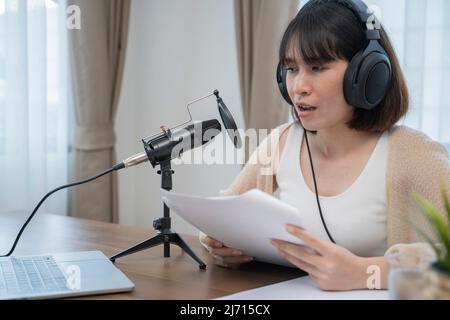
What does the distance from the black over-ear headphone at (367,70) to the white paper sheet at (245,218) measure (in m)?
0.35

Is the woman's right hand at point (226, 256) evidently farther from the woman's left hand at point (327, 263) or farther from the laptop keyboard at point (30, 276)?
the laptop keyboard at point (30, 276)

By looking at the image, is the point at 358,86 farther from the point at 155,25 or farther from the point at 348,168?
the point at 155,25

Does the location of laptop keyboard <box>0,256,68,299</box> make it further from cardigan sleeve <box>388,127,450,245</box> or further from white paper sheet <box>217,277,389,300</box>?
cardigan sleeve <box>388,127,450,245</box>

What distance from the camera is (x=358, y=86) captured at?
1.01 meters

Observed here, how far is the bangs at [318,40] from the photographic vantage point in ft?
3.40

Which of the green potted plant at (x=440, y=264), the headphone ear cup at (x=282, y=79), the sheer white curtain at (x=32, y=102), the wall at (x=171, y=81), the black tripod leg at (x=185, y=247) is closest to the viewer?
the green potted plant at (x=440, y=264)

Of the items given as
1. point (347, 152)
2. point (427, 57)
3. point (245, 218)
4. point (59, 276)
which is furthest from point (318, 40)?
point (427, 57)

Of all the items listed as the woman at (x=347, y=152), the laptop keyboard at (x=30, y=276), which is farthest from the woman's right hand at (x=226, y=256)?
the laptop keyboard at (x=30, y=276)

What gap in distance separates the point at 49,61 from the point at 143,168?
0.91m

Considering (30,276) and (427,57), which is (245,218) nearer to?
(30,276)

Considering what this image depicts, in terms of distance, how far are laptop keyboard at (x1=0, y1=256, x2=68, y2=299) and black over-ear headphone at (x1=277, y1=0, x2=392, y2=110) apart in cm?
63

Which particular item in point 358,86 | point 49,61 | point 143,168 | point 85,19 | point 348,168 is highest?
point 85,19

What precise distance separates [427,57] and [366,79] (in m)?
1.36
